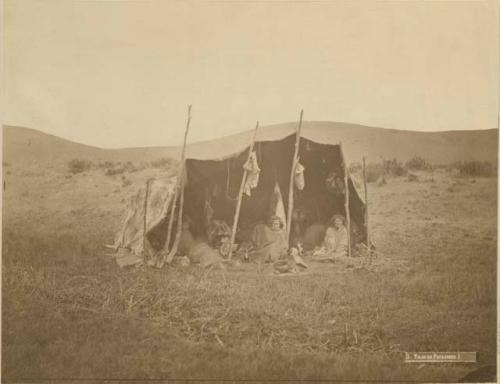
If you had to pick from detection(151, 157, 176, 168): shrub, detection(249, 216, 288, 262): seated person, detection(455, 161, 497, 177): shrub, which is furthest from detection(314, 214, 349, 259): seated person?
detection(151, 157, 176, 168): shrub

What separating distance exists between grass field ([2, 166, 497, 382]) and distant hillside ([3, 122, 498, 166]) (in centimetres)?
19

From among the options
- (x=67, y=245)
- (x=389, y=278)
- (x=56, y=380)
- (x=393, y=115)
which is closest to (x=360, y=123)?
(x=393, y=115)

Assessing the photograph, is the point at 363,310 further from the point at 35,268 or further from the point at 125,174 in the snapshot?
the point at 35,268

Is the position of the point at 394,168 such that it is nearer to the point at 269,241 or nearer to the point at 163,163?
the point at 269,241

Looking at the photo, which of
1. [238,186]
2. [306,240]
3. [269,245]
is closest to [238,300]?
[269,245]

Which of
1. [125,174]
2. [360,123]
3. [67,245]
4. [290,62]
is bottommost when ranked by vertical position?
[67,245]

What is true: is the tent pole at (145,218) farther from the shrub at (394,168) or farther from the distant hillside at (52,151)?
the shrub at (394,168)

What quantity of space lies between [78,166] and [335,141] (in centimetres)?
252

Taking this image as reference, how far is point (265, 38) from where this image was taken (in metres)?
7.04

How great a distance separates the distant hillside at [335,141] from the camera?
6.92 metres

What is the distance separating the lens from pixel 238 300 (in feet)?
22.4

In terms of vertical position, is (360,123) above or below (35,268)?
above

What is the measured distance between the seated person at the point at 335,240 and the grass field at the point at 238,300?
17 centimetres

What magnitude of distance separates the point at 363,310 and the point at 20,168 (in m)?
3.59
